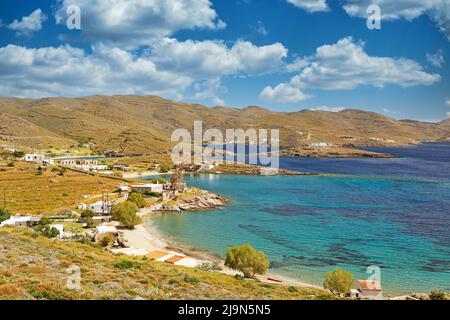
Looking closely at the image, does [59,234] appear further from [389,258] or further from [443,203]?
[443,203]

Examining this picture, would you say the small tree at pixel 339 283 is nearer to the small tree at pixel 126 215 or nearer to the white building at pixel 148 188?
the small tree at pixel 126 215

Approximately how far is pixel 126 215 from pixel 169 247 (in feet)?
32.9

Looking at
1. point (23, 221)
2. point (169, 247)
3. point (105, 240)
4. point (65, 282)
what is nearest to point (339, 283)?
point (65, 282)

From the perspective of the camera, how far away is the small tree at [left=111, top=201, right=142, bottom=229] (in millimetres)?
44875

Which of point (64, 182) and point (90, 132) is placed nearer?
point (64, 182)

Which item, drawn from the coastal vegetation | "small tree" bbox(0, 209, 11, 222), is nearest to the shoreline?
"small tree" bbox(0, 209, 11, 222)

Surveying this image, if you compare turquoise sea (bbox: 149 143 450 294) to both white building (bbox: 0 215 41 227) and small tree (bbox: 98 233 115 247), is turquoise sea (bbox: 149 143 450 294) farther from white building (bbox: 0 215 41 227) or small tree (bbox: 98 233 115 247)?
white building (bbox: 0 215 41 227)

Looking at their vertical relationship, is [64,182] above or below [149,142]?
below

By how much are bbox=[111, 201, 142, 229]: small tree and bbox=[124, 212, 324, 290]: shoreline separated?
98 centimetres

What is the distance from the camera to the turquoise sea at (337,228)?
32438mm

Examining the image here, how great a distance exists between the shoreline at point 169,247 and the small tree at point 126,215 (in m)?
0.98
